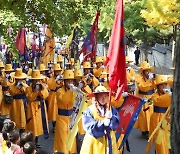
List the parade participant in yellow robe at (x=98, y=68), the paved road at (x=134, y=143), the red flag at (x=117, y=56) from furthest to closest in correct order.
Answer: the parade participant in yellow robe at (x=98, y=68) < the paved road at (x=134, y=143) < the red flag at (x=117, y=56)

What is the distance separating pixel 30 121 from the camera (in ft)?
34.3

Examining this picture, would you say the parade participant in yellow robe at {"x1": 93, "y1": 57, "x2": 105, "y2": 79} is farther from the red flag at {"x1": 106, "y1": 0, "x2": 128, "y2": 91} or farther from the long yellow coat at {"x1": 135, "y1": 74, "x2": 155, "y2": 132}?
the red flag at {"x1": 106, "y1": 0, "x2": 128, "y2": 91}

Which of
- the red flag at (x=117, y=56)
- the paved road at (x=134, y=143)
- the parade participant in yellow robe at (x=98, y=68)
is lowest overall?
the paved road at (x=134, y=143)

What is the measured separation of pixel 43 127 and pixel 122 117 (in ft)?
11.5

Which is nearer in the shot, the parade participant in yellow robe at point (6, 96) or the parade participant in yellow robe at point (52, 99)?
the parade participant in yellow robe at point (6, 96)

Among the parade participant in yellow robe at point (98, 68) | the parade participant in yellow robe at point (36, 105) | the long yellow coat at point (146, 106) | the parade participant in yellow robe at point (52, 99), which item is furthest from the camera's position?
the parade participant in yellow robe at point (98, 68)

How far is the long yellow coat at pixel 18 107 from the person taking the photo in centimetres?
1082

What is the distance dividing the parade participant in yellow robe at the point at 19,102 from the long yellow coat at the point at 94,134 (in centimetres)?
441

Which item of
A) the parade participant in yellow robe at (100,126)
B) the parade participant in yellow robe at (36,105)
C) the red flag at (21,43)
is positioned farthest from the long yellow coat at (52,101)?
the parade participant in yellow robe at (100,126)

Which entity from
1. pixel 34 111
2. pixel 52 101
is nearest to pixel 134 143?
pixel 34 111

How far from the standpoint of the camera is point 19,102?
10961mm

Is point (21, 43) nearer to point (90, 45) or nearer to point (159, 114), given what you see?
point (90, 45)

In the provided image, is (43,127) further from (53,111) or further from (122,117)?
(122,117)

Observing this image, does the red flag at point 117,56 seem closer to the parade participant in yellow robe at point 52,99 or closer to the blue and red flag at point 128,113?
the blue and red flag at point 128,113
